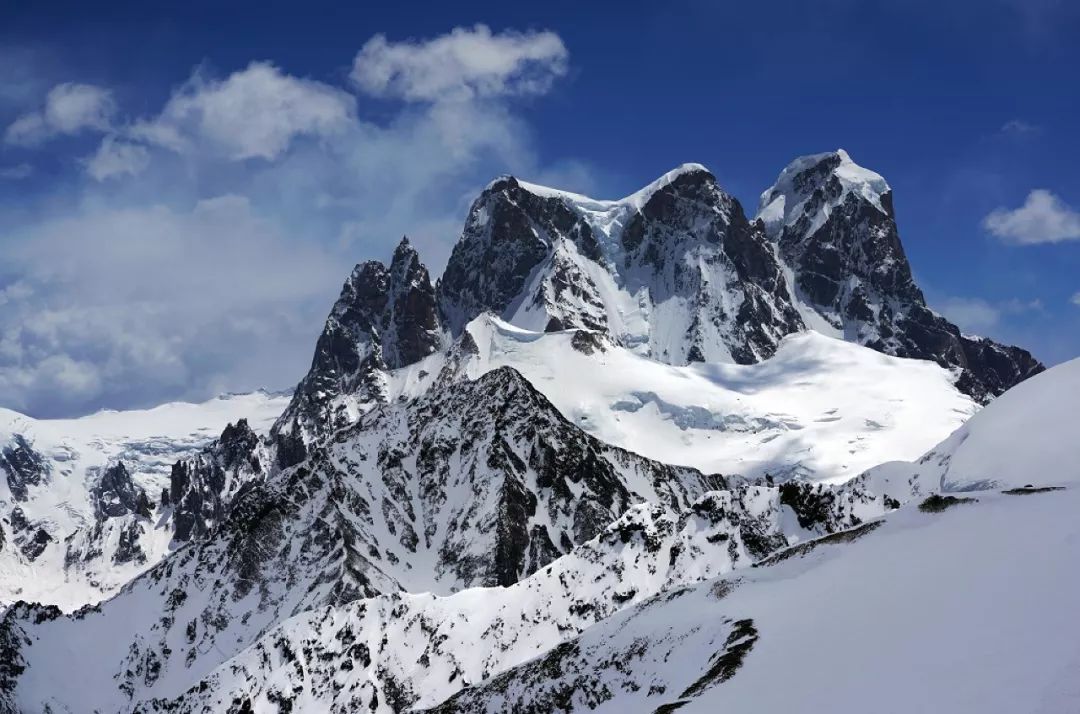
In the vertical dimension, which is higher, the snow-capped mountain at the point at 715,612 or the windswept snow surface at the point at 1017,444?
the windswept snow surface at the point at 1017,444

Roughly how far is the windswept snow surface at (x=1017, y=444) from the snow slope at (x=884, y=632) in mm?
43061

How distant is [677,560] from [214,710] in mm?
77113

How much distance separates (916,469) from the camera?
17162 centimetres

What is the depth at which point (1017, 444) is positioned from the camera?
13338 centimetres

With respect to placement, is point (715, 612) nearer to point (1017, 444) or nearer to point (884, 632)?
point (884, 632)

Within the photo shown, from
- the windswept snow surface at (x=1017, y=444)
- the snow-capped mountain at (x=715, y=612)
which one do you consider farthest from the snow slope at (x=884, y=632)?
the windswept snow surface at (x=1017, y=444)

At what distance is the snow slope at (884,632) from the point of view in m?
45.2

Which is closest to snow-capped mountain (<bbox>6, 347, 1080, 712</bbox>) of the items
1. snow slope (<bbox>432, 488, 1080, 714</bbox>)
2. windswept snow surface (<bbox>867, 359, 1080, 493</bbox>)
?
snow slope (<bbox>432, 488, 1080, 714</bbox>)

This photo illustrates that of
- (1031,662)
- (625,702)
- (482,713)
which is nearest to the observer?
(1031,662)

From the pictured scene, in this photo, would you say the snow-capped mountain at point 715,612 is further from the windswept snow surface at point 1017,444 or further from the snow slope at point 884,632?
the windswept snow surface at point 1017,444

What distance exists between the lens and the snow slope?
45250mm

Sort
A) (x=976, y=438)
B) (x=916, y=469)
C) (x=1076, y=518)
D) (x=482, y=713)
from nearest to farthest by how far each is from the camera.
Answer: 1. (x=1076, y=518)
2. (x=482, y=713)
3. (x=976, y=438)
4. (x=916, y=469)

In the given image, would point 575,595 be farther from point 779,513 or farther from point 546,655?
point 546,655

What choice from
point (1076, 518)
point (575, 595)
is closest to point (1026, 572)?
point (1076, 518)
